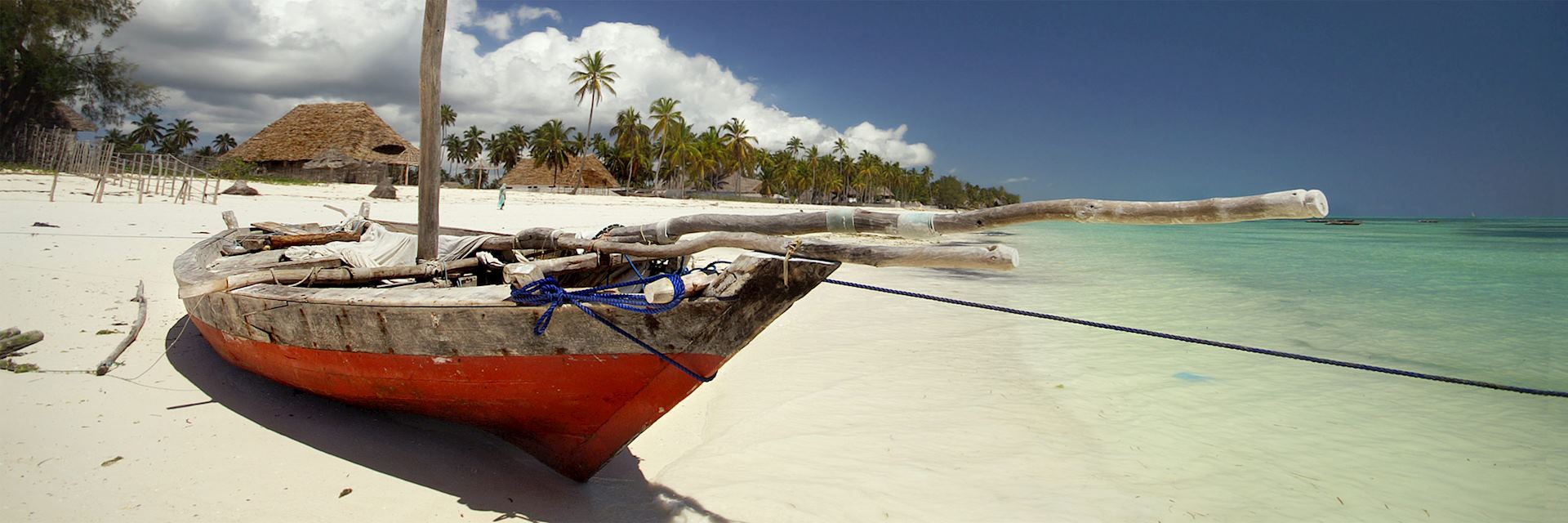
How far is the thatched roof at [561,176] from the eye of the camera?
4544 cm

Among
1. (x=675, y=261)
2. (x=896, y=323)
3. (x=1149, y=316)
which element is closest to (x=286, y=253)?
(x=675, y=261)

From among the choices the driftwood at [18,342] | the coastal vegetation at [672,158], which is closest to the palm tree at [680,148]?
the coastal vegetation at [672,158]

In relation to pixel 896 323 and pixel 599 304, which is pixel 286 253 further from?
pixel 896 323

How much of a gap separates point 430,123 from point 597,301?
107 inches

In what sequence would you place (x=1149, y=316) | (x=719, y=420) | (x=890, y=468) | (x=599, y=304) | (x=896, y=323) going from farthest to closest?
(x=1149, y=316) < (x=896, y=323) < (x=719, y=420) < (x=890, y=468) < (x=599, y=304)

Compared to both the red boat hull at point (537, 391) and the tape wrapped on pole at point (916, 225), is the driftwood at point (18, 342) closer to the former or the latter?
the red boat hull at point (537, 391)

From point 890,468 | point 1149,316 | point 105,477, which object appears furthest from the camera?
point 1149,316

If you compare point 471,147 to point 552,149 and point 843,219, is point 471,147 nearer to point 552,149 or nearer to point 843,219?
point 552,149

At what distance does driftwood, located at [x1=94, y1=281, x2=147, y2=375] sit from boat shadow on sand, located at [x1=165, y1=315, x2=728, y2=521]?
430 mm

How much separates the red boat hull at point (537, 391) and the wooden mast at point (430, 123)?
1.36 metres

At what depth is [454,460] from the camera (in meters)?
3.17

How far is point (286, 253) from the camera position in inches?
179

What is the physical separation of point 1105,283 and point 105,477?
12.5 metres

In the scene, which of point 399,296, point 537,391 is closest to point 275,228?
point 399,296
